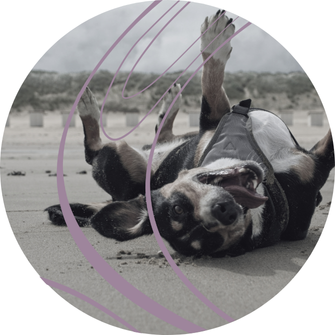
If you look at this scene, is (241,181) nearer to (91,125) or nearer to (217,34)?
(217,34)

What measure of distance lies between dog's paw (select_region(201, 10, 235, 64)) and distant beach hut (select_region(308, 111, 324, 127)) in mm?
1115

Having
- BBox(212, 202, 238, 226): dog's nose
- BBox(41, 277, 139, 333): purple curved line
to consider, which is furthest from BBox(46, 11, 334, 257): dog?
BBox(41, 277, 139, 333): purple curved line

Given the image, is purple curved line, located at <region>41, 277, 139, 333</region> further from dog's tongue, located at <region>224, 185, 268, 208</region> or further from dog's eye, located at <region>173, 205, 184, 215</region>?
dog's tongue, located at <region>224, 185, 268, 208</region>

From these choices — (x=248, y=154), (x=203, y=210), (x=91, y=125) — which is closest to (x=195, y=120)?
(x=91, y=125)

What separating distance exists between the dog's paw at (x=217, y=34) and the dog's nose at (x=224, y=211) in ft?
4.78

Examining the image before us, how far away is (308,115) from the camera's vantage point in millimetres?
4387

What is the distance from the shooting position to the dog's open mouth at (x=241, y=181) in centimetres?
265

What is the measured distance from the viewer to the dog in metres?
2.66

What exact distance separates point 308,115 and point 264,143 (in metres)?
1.36

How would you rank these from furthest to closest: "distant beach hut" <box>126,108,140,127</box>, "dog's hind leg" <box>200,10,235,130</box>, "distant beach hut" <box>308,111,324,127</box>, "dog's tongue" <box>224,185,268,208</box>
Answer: "distant beach hut" <box>126,108,140,127</box>
"distant beach hut" <box>308,111,324,127</box>
"dog's hind leg" <box>200,10,235,130</box>
"dog's tongue" <box>224,185,268,208</box>

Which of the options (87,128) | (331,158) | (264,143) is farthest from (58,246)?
(331,158)

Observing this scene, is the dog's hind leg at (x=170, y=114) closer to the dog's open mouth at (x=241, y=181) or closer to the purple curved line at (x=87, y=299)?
the dog's open mouth at (x=241, y=181)

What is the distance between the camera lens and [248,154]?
305 centimetres

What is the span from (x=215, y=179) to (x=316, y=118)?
1.98m
